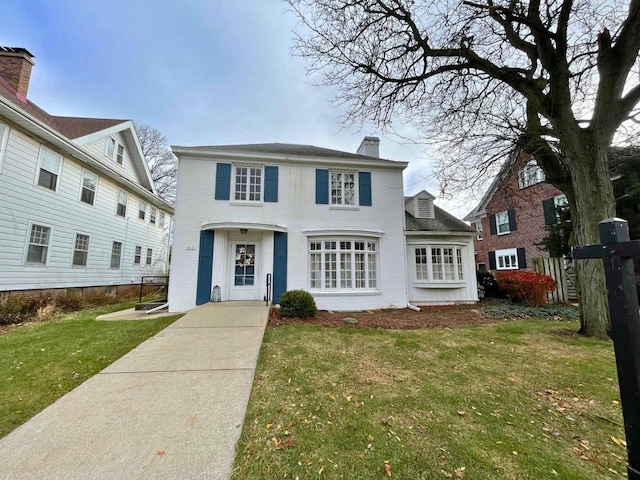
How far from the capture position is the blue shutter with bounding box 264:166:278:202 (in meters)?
9.97

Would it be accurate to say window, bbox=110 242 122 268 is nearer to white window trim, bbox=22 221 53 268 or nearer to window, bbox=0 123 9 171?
white window trim, bbox=22 221 53 268

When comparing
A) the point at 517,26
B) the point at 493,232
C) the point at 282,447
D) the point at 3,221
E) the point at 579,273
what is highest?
the point at 517,26

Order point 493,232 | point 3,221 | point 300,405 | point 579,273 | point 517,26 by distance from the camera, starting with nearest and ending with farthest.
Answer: point 300,405, point 579,273, point 517,26, point 3,221, point 493,232

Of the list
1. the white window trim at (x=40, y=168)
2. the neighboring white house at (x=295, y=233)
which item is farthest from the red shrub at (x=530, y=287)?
the white window trim at (x=40, y=168)

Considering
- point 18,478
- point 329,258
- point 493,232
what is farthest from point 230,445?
point 493,232

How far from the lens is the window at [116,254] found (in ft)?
45.0

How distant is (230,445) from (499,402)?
125 inches

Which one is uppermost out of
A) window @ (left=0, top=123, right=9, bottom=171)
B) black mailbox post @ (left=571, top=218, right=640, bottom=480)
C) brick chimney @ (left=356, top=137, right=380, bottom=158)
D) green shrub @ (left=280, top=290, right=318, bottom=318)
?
Answer: brick chimney @ (left=356, top=137, right=380, bottom=158)

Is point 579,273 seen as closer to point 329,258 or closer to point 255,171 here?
point 329,258

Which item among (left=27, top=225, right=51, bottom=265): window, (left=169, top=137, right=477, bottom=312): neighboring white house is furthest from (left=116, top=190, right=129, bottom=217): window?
(left=169, top=137, right=477, bottom=312): neighboring white house

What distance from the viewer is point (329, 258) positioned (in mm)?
9992

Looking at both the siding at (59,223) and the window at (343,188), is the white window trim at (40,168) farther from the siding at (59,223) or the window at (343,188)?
the window at (343,188)

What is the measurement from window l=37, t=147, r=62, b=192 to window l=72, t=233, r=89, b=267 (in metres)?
2.34

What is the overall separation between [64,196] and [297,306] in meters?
10.9
